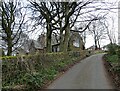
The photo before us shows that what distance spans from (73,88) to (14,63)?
409cm

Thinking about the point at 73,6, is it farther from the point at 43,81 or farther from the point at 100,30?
the point at 100,30

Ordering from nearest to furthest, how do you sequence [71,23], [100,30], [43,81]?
[43,81], [71,23], [100,30]

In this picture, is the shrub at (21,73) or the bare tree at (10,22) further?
the bare tree at (10,22)

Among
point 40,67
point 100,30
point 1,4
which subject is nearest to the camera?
point 40,67

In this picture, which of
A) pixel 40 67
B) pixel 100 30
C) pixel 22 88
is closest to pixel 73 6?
pixel 40 67

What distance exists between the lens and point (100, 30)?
79.2m

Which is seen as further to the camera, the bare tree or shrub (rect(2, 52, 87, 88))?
the bare tree

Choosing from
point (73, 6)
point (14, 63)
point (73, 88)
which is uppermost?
point (73, 6)

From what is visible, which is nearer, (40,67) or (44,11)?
(40,67)

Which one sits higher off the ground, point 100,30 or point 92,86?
point 100,30

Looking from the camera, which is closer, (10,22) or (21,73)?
(21,73)

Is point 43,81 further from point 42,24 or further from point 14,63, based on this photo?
point 42,24

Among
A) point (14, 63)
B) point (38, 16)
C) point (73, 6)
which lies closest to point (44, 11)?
point (38, 16)

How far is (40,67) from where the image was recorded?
732 inches
